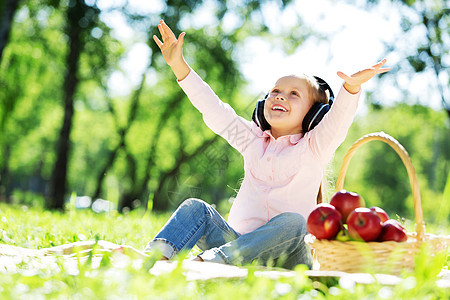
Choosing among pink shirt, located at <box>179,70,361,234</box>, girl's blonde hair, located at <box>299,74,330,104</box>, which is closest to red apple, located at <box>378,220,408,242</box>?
pink shirt, located at <box>179,70,361,234</box>

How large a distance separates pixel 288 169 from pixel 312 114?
0.44 metres

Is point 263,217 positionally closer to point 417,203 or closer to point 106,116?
point 417,203

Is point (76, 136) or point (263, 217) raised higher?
point (263, 217)

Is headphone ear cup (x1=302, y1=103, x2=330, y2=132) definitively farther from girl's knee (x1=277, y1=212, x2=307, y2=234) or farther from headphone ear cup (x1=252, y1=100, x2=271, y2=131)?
girl's knee (x1=277, y1=212, x2=307, y2=234)

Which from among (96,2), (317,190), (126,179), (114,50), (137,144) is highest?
(96,2)

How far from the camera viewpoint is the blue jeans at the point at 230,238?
259cm

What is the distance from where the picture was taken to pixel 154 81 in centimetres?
1825

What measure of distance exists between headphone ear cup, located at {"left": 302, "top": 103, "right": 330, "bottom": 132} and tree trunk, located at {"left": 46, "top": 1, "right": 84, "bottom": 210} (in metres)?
9.03

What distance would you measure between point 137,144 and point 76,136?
621 centimetres

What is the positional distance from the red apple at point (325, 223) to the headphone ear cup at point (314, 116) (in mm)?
969

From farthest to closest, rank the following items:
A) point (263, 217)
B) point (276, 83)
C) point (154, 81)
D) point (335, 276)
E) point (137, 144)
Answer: point (137, 144), point (154, 81), point (276, 83), point (263, 217), point (335, 276)

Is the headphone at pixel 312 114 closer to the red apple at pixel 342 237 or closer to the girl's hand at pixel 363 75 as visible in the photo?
the girl's hand at pixel 363 75

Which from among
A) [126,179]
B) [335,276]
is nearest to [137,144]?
[126,179]

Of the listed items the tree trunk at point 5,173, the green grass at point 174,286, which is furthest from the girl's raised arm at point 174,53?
the tree trunk at point 5,173
